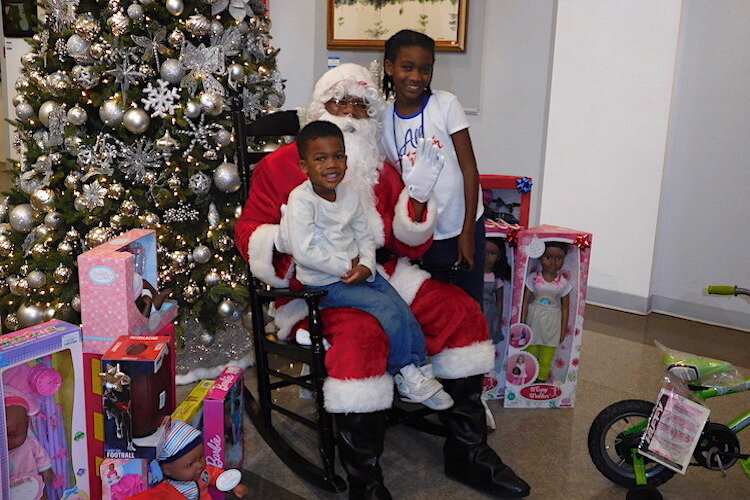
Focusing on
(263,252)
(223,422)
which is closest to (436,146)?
(263,252)

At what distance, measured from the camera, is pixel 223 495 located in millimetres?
2107

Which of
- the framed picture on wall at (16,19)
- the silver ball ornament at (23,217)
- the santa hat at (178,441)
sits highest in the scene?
the framed picture on wall at (16,19)

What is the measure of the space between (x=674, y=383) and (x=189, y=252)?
6.19ft

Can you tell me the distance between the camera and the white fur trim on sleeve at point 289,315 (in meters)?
2.35

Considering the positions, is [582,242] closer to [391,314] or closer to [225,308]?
[391,314]

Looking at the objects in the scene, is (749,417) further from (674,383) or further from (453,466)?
(453,466)

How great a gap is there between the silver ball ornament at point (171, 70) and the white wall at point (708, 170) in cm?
273

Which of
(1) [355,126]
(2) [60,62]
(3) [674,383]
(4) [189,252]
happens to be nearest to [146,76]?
(2) [60,62]

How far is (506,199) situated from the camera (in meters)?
2.97

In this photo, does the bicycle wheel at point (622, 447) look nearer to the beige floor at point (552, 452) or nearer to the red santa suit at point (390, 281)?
the beige floor at point (552, 452)

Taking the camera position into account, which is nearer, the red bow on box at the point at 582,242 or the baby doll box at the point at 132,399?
the baby doll box at the point at 132,399

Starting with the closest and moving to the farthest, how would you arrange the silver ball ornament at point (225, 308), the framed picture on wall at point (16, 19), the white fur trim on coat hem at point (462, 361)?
1. the white fur trim on coat hem at point (462, 361)
2. the silver ball ornament at point (225, 308)
3. the framed picture on wall at point (16, 19)

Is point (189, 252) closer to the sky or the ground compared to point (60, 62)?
closer to the ground

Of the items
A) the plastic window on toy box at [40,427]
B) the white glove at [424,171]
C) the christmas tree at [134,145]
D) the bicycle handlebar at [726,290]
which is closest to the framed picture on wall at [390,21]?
the christmas tree at [134,145]
